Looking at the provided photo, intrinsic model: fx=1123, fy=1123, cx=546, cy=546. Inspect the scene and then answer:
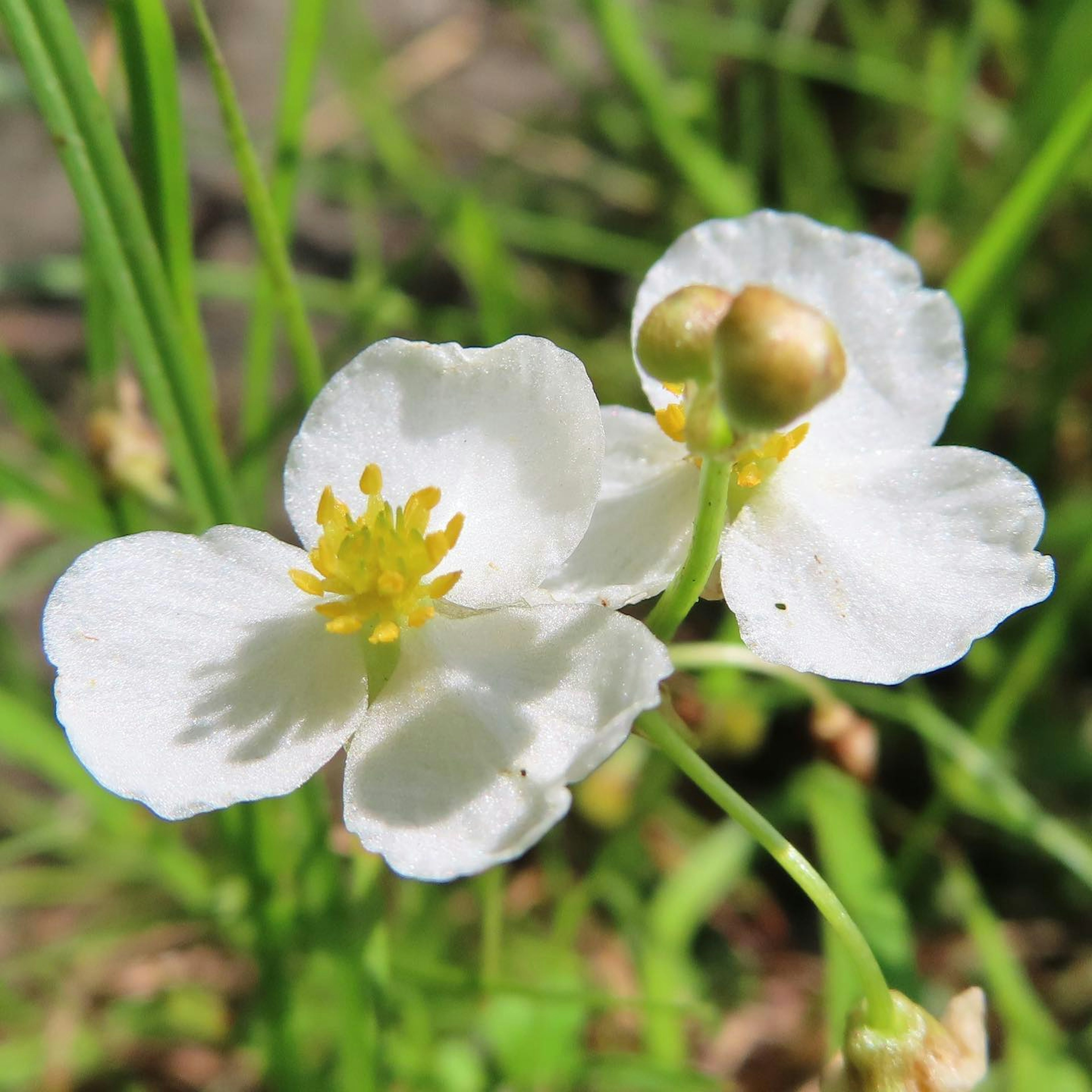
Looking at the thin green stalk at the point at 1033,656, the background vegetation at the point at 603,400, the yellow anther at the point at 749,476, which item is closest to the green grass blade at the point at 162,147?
the background vegetation at the point at 603,400

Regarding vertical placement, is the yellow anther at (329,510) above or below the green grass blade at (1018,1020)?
above

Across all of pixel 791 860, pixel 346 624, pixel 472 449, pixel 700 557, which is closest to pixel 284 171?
pixel 472 449

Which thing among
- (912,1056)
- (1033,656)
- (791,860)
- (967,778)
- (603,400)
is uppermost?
(791,860)

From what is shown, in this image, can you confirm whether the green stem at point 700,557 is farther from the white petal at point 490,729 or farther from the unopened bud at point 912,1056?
the unopened bud at point 912,1056

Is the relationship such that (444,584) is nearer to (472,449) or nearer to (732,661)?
(472,449)

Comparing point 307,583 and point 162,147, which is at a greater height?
point 162,147

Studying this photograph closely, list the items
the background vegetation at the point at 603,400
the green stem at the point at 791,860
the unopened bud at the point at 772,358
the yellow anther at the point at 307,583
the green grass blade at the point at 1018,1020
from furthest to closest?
the green grass blade at the point at 1018,1020 → the background vegetation at the point at 603,400 → the yellow anther at the point at 307,583 → the green stem at the point at 791,860 → the unopened bud at the point at 772,358

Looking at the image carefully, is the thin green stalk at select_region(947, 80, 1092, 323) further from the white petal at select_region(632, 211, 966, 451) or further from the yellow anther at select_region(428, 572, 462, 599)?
the yellow anther at select_region(428, 572, 462, 599)
